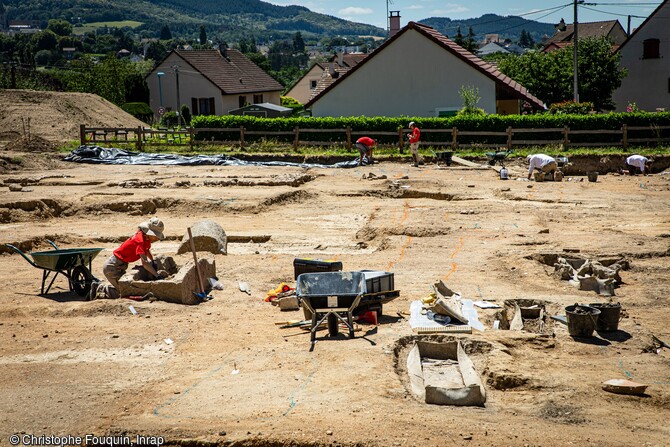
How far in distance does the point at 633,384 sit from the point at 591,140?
86.9ft

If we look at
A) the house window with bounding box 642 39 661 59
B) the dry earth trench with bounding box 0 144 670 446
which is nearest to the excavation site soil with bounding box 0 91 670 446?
the dry earth trench with bounding box 0 144 670 446

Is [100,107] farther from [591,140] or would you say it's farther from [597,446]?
[597,446]

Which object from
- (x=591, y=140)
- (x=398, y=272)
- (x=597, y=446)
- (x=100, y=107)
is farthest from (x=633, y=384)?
(x=100, y=107)

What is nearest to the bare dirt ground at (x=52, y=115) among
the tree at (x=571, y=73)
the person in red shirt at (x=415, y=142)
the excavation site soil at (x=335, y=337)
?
the person in red shirt at (x=415, y=142)

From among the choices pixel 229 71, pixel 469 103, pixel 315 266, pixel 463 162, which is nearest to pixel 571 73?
pixel 469 103

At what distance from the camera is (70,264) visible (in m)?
13.5

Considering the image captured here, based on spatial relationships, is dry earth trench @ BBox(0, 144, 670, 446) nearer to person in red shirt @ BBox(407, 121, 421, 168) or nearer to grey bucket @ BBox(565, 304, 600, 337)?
grey bucket @ BBox(565, 304, 600, 337)

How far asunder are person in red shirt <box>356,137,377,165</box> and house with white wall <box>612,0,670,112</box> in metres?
29.3

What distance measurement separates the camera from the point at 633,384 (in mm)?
9266

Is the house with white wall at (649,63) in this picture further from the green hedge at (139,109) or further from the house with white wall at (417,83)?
the green hedge at (139,109)

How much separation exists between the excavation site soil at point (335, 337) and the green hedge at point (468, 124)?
9.92m

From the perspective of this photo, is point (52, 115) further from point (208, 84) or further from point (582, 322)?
point (582, 322)

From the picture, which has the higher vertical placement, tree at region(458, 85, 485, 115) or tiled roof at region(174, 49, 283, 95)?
tiled roof at region(174, 49, 283, 95)

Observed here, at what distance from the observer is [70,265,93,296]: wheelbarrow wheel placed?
1377 cm
